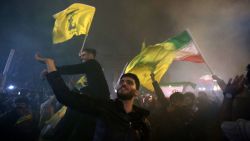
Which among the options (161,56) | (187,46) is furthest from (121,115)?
(187,46)

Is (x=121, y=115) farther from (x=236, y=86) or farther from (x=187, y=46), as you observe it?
(x=187, y=46)

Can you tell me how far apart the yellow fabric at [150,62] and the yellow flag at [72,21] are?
1587 millimetres

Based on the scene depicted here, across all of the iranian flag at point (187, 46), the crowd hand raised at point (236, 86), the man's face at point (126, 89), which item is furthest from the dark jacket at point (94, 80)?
the iranian flag at point (187, 46)

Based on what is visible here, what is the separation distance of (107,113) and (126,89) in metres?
0.45

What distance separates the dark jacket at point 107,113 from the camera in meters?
2.78

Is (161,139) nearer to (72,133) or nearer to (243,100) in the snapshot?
(72,133)

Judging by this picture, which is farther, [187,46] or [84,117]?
[187,46]

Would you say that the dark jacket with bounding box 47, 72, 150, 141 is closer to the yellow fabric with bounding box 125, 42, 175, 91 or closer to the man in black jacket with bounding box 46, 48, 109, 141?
the man in black jacket with bounding box 46, 48, 109, 141

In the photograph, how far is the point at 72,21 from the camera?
6.28 meters

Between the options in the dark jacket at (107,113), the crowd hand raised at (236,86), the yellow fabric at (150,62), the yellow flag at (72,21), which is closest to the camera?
the crowd hand raised at (236,86)

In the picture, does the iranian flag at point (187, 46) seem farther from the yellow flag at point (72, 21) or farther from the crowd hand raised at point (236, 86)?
the crowd hand raised at point (236, 86)

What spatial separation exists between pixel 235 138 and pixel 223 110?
299mm

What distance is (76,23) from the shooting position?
20.4ft

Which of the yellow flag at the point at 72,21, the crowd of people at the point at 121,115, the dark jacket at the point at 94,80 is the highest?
the yellow flag at the point at 72,21
